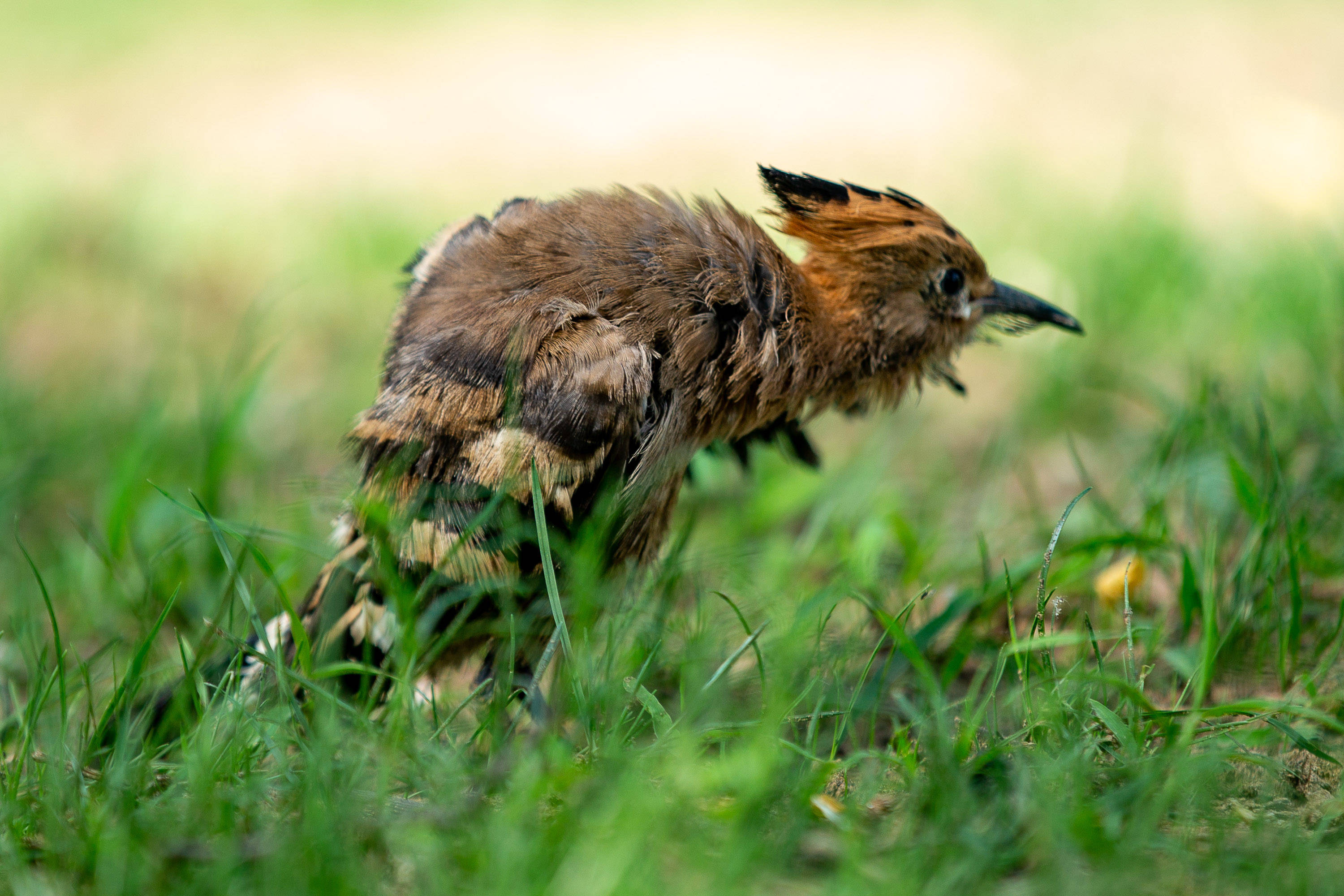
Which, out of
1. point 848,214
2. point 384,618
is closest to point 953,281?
point 848,214

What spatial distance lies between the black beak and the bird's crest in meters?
0.32

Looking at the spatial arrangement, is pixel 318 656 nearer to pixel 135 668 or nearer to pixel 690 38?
pixel 135 668

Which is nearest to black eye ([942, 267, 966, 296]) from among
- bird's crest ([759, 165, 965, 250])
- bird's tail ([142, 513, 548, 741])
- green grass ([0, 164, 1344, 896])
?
bird's crest ([759, 165, 965, 250])

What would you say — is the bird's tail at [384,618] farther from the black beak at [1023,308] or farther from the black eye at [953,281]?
the black beak at [1023,308]

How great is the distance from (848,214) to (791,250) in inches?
87.3

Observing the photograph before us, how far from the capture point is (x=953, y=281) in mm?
3359

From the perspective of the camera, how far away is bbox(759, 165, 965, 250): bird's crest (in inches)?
127

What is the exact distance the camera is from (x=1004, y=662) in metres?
2.47

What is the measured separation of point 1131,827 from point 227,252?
18.1 feet

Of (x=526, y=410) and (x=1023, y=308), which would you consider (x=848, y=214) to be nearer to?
(x=1023, y=308)

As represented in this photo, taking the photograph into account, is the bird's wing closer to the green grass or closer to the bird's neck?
the green grass

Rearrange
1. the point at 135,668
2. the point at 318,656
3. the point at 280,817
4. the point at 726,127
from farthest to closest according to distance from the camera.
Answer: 1. the point at 726,127
2. the point at 318,656
3. the point at 135,668
4. the point at 280,817

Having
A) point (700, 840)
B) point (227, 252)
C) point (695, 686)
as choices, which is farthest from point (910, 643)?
point (227, 252)

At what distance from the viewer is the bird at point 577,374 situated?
264cm
